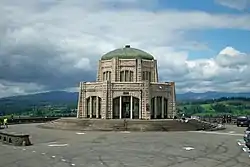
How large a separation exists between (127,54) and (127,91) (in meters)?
9.12

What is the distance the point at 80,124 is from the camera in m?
56.5

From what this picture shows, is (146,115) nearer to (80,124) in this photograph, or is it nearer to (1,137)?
(80,124)

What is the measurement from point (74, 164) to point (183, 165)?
663 centimetres

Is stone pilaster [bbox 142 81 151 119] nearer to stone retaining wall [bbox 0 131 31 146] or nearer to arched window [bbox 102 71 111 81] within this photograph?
arched window [bbox 102 71 111 81]

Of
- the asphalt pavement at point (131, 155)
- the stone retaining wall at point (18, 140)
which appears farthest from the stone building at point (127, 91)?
the stone retaining wall at point (18, 140)

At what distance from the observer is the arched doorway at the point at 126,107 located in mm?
62959

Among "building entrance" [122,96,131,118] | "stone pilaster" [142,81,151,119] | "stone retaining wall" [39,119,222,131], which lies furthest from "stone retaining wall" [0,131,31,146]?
"building entrance" [122,96,131,118]

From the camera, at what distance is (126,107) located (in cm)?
6494

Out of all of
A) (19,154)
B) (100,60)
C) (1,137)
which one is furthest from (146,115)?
(19,154)

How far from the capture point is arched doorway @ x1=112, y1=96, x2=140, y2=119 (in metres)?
63.0

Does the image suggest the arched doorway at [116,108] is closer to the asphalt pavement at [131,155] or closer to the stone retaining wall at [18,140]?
the asphalt pavement at [131,155]

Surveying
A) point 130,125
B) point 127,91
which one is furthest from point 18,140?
point 127,91

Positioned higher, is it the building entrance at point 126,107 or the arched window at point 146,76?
the arched window at point 146,76

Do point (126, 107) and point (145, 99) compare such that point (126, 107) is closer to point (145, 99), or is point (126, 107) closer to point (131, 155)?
point (145, 99)
